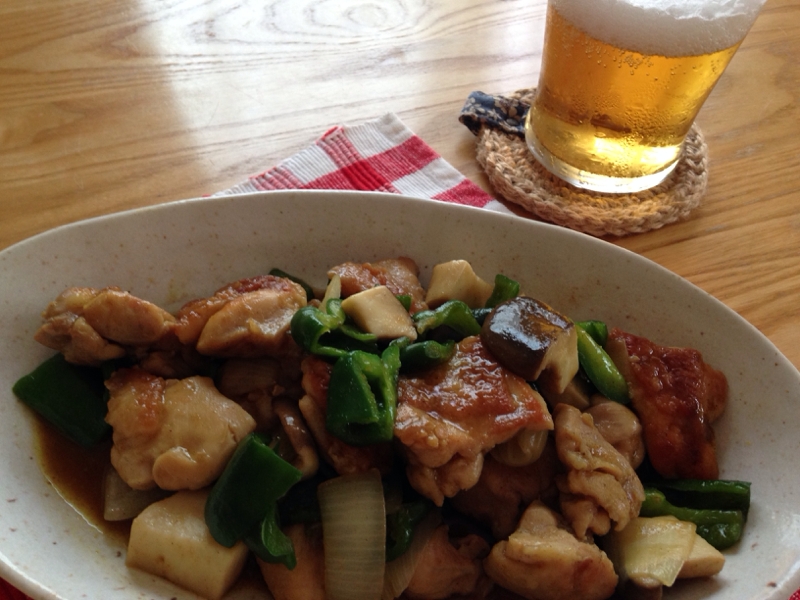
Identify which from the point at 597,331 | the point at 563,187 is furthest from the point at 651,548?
the point at 563,187

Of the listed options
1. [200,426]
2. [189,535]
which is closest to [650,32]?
[200,426]

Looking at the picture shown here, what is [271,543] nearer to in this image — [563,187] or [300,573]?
[300,573]

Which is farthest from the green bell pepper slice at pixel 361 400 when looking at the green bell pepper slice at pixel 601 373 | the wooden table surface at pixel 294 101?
the wooden table surface at pixel 294 101

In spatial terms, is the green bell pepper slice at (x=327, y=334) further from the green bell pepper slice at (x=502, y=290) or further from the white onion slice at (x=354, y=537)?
the green bell pepper slice at (x=502, y=290)

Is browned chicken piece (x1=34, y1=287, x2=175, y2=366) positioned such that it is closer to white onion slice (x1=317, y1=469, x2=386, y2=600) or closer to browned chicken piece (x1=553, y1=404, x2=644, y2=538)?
white onion slice (x1=317, y1=469, x2=386, y2=600)

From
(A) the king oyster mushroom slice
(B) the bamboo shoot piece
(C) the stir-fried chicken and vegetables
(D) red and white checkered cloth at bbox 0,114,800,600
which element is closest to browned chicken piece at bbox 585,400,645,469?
(C) the stir-fried chicken and vegetables

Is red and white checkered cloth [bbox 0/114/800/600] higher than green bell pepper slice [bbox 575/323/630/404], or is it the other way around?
red and white checkered cloth [bbox 0/114/800/600]
